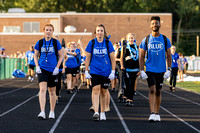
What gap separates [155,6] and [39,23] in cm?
2935

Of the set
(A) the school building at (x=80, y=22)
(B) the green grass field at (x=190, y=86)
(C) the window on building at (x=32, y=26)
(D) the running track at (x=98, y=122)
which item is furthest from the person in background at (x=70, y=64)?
(C) the window on building at (x=32, y=26)

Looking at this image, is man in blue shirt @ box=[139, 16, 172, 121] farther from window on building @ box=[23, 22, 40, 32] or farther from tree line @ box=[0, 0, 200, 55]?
tree line @ box=[0, 0, 200, 55]

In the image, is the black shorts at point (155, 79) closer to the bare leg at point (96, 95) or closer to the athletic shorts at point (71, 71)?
the bare leg at point (96, 95)

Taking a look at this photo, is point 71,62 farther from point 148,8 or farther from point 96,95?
point 148,8

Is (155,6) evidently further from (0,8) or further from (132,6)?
(0,8)

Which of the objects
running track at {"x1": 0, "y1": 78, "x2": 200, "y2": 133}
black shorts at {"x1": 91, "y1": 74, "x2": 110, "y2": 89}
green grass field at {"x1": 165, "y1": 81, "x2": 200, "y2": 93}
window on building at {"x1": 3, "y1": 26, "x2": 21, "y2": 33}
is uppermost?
window on building at {"x1": 3, "y1": 26, "x2": 21, "y2": 33}

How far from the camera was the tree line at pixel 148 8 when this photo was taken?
260 ft

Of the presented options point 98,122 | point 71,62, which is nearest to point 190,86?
point 71,62

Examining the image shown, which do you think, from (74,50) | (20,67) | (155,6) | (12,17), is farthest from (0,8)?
(74,50)

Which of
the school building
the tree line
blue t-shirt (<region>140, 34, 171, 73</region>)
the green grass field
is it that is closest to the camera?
blue t-shirt (<region>140, 34, 171, 73</region>)

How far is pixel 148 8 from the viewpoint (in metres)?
83.6

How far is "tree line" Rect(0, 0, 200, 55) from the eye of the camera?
260 feet

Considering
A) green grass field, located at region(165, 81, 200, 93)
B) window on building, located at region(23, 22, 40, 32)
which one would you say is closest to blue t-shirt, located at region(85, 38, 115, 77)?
green grass field, located at region(165, 81, 200, 93)

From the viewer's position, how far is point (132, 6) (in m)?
78.9
